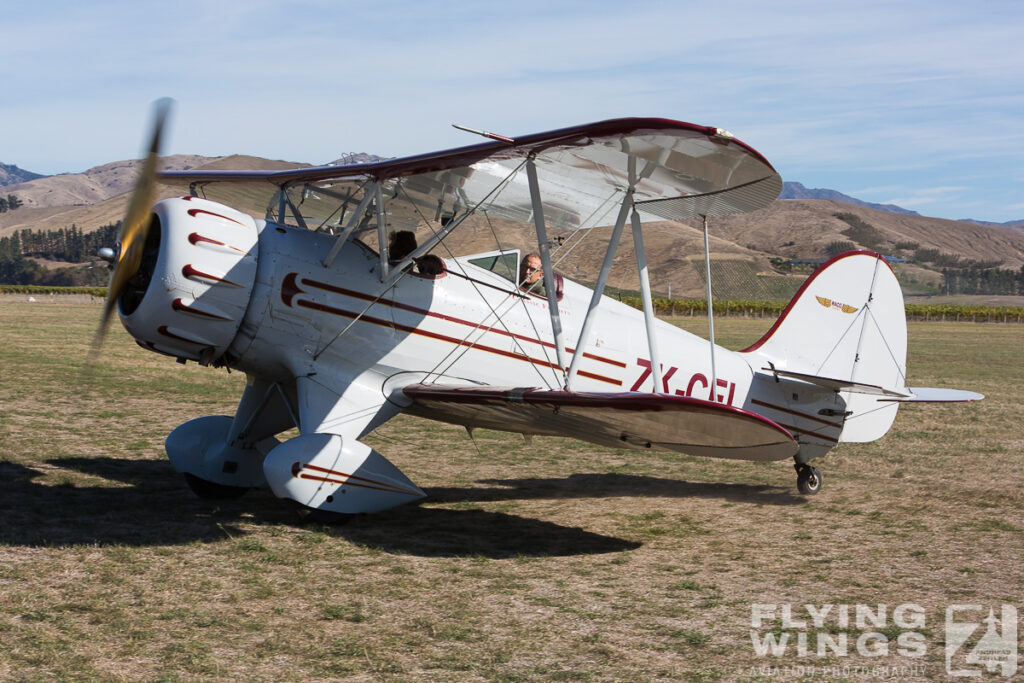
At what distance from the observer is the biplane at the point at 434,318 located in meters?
6.60

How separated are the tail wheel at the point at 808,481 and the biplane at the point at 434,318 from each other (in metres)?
0.02

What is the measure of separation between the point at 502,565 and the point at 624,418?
4.47ft

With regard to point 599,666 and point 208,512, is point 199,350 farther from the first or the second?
point 599,666

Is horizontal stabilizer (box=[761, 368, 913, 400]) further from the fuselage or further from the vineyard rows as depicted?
the vineyard rows

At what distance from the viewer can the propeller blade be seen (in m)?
6.93

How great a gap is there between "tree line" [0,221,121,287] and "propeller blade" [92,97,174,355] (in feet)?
375

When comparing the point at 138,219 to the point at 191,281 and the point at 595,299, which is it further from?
the point at 595,299

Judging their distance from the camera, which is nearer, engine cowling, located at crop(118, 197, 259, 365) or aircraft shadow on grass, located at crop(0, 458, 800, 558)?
aircraft shadow on grass, located at crop(0, 458, 800, 558)

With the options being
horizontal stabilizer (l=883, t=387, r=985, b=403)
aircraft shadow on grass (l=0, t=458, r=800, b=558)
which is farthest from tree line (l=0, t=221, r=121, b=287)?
horizontal stabilizer (l=883, t=387, r=985, b=403)

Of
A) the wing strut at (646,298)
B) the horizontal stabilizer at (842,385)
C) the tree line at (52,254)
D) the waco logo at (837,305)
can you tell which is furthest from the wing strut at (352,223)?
the tree line at (52,254)

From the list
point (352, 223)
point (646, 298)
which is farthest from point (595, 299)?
point (352, 223)

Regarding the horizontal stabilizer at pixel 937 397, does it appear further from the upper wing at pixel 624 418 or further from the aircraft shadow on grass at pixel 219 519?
the upper wing at pixel 624 418

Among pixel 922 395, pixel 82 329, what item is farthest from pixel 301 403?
pixel 82 329

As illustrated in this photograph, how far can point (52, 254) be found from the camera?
491 ft
